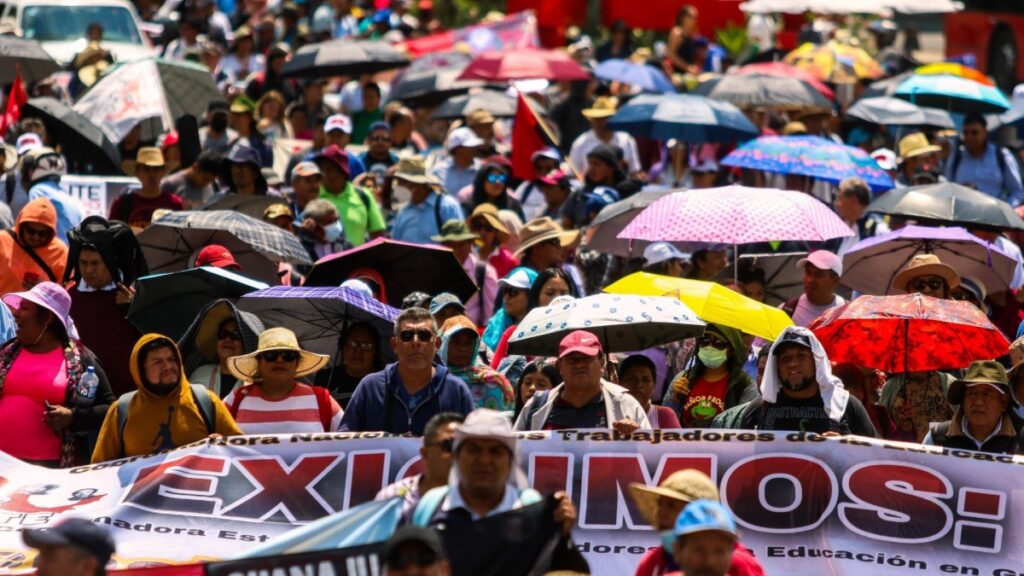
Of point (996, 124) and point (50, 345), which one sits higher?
point (50, 345)

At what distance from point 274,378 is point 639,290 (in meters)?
2.92

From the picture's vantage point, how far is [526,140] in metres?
18.0

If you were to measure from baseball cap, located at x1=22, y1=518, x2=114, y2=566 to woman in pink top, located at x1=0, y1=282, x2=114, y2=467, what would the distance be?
110 inches

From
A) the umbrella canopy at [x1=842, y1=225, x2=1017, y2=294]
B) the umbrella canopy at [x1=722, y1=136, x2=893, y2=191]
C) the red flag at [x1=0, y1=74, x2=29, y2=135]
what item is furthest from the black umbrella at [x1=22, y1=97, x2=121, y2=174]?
the umbrella canopy at [x1=842, y1=225, x2=1017, y2=294]

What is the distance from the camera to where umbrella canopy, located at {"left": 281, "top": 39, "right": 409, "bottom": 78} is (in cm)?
2195

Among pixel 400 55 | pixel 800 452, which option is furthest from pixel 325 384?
pixel 400 55

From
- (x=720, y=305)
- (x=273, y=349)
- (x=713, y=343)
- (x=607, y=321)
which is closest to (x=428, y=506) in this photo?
(x=273, y=349)

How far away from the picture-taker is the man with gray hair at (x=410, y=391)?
384 inches

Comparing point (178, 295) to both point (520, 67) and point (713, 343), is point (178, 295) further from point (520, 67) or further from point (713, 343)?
point (520, 67)

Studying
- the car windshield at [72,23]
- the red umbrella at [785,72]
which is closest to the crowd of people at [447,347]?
the red umbrella at [785,72]

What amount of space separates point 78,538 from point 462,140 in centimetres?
1110

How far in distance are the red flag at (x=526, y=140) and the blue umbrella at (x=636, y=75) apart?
473cm

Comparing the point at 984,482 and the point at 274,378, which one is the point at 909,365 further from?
the point at 274,378

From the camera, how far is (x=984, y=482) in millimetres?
9148
